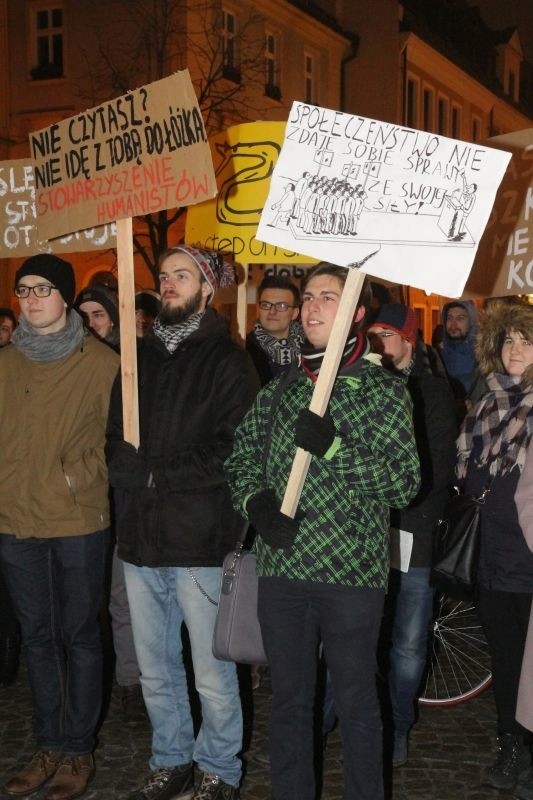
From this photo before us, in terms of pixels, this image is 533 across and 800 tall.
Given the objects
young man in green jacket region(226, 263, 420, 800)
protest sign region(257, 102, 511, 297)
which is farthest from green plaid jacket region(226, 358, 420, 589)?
protest sign region(257, 102, 511, 297)

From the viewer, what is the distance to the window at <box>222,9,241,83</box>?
20.1m

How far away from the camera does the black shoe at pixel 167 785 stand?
4.03 metres

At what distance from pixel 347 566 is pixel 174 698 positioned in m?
1.21

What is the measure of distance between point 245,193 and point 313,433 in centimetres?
323

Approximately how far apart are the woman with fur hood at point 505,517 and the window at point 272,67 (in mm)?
19994

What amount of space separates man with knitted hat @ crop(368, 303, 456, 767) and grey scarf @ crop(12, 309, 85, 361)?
55.0 inches

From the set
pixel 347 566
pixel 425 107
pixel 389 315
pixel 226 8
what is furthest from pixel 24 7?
pixel 347 566

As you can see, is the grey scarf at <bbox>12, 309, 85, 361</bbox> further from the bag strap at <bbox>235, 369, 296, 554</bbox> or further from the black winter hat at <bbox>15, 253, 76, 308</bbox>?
the bag strap at <bbox>235, 369, 296, 554</bbox>

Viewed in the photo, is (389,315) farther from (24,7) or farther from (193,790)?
(24,7)

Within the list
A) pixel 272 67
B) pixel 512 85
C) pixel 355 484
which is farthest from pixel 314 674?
pixel 512 85

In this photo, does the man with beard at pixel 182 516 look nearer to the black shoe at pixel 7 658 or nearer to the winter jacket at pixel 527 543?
the winter jacket at pixel 527 543

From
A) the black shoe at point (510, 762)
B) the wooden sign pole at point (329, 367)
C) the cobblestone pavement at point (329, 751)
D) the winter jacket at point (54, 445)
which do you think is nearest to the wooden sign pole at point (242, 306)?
the winter jacket at point (54, 445)

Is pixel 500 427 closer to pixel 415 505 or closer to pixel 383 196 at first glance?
pixel 415 505

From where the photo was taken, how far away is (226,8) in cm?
2088
